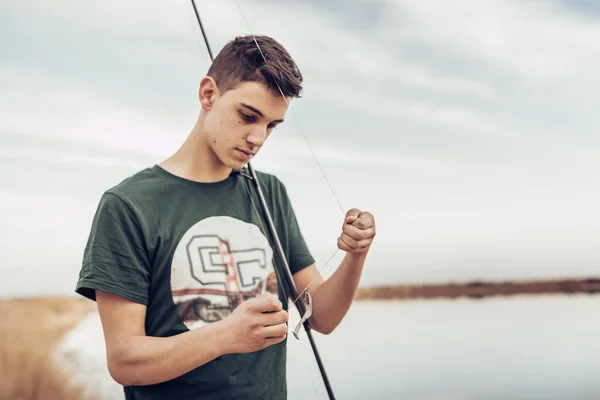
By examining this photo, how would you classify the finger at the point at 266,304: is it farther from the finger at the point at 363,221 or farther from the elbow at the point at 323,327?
the elbow at the point at 323,327

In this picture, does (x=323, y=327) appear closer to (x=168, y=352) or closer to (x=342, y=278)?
(x=342, y=278)

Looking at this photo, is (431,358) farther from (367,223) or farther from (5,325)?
(367,223)

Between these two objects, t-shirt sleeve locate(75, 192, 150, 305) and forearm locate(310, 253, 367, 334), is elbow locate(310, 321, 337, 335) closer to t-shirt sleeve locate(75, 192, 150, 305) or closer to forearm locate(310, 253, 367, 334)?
forearm locate(310, 253, 367, 334)

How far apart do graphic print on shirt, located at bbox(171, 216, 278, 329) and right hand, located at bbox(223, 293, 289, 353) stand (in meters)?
0.10

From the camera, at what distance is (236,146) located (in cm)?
85

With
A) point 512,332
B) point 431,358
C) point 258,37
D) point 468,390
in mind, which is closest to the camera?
point 258,37

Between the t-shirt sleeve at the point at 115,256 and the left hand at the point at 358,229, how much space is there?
0.95 ft

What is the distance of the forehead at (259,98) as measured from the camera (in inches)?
33.6

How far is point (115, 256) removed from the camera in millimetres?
740

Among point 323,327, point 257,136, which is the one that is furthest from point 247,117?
point 323,327

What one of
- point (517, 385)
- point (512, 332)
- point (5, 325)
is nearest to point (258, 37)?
point (5, 325)

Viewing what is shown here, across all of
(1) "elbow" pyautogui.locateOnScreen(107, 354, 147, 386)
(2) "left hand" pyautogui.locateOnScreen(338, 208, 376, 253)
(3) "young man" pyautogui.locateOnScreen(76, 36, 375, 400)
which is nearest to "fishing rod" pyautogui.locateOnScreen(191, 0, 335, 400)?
(3) "young man" pyautogui.locateOnScreen(76, 36, 375, 400)

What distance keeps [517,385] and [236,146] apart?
252 centimetres

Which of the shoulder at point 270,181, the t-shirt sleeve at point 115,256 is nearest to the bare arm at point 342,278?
the shoulder at point 270,181
